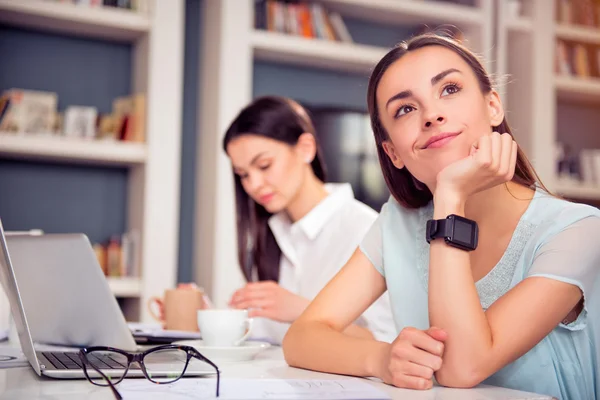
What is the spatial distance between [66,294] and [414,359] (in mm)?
643

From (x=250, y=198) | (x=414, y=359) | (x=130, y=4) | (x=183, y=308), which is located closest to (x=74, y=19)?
(x=130, y=4)

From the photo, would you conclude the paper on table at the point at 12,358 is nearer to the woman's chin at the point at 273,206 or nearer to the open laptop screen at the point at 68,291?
the open laptop screen at the point at 68,291

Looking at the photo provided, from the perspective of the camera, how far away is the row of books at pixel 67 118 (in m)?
3.38

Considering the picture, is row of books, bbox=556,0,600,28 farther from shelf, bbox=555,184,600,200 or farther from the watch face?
the watch face

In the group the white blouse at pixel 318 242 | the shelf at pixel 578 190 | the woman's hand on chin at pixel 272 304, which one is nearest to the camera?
the woman's hand on chin at pixel 272 304

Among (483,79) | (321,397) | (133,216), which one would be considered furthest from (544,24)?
(321,397)

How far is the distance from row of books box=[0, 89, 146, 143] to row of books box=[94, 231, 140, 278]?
507 millimetres

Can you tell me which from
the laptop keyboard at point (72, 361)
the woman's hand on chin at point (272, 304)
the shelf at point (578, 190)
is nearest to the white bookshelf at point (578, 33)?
the shelf at point (578, 190)

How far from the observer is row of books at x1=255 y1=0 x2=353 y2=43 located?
12.7 ft

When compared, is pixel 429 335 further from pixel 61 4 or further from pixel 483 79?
pixel 61 4

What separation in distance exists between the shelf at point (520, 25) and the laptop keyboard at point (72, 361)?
367cm

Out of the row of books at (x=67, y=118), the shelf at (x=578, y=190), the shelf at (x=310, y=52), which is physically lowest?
the shelf at (x=578, y=190)

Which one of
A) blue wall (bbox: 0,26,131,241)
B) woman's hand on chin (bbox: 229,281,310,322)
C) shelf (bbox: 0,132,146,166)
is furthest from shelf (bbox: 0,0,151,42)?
woman's hand on chin (bbox: 229,281,310,322)

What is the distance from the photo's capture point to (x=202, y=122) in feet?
12.8
